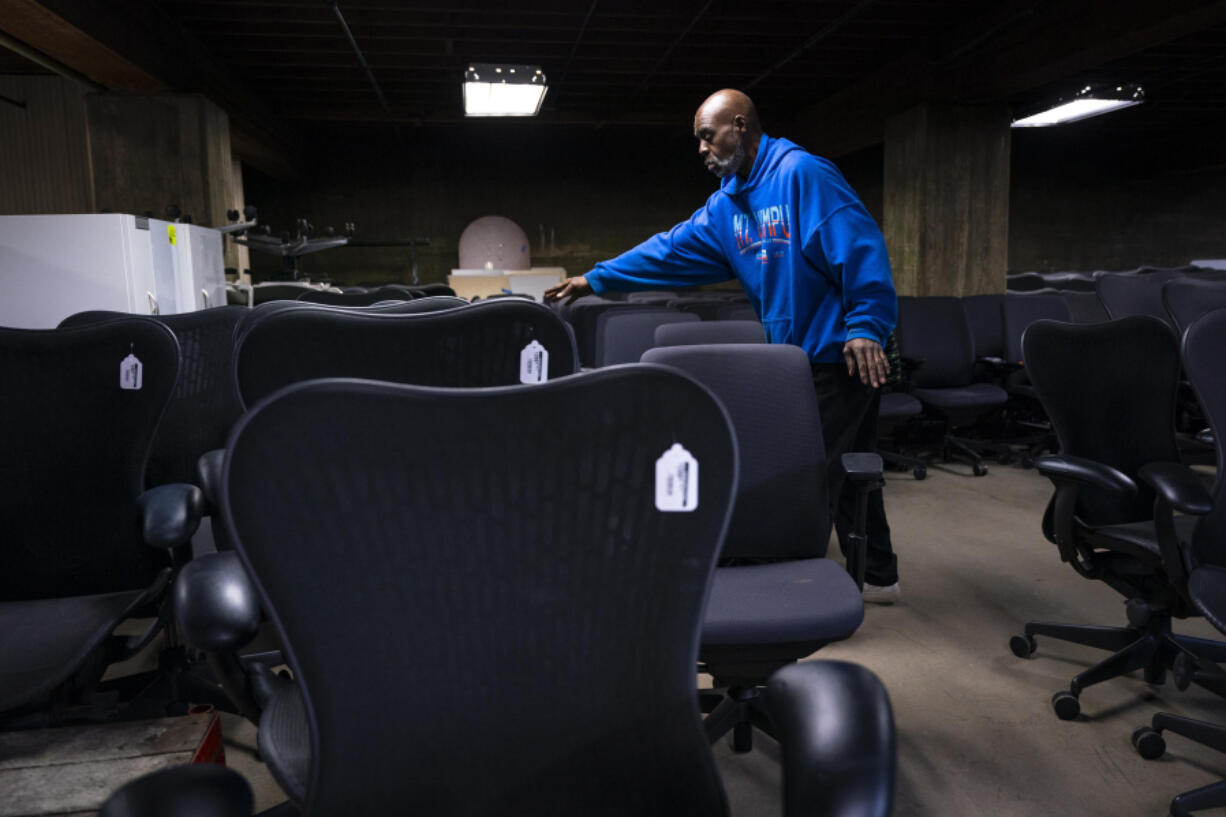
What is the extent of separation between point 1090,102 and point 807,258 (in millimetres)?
8773

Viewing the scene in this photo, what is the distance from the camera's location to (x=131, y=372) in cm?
180

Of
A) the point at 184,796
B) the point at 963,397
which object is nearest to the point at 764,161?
the point at 184,796

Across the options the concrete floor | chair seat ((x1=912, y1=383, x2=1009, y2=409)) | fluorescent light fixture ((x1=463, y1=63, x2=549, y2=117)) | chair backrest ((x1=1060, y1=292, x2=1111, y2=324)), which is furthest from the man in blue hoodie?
fluorescent light fixture ((x1=463, y1=63, x2=549, y2=117))

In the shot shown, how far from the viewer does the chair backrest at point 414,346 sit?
54.4 inches

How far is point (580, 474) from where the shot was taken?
0.78 m

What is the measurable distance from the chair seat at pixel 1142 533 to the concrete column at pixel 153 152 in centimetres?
810

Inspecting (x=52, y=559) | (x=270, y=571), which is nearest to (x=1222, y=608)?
(x=270, y=571)

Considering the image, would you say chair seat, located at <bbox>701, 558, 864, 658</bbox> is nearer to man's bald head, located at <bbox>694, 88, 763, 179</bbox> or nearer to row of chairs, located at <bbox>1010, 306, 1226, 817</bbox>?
row of chairs, located at <bbox>1010, 306, 1226, 817</bbox>

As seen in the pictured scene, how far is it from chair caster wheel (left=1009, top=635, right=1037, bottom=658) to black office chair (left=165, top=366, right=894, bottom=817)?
2.04m

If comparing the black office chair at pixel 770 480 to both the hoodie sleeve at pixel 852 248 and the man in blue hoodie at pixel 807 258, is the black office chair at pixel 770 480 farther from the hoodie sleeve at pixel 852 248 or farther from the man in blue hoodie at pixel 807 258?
the hoodie sleeve at pixel 852 248

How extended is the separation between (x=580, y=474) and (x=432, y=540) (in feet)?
0.49

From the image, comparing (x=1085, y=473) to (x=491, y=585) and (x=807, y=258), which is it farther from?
(x=491, y=585)

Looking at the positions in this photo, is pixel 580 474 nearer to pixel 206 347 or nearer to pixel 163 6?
pixel 206 347

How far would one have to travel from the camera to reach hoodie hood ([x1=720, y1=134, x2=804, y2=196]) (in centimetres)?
258
